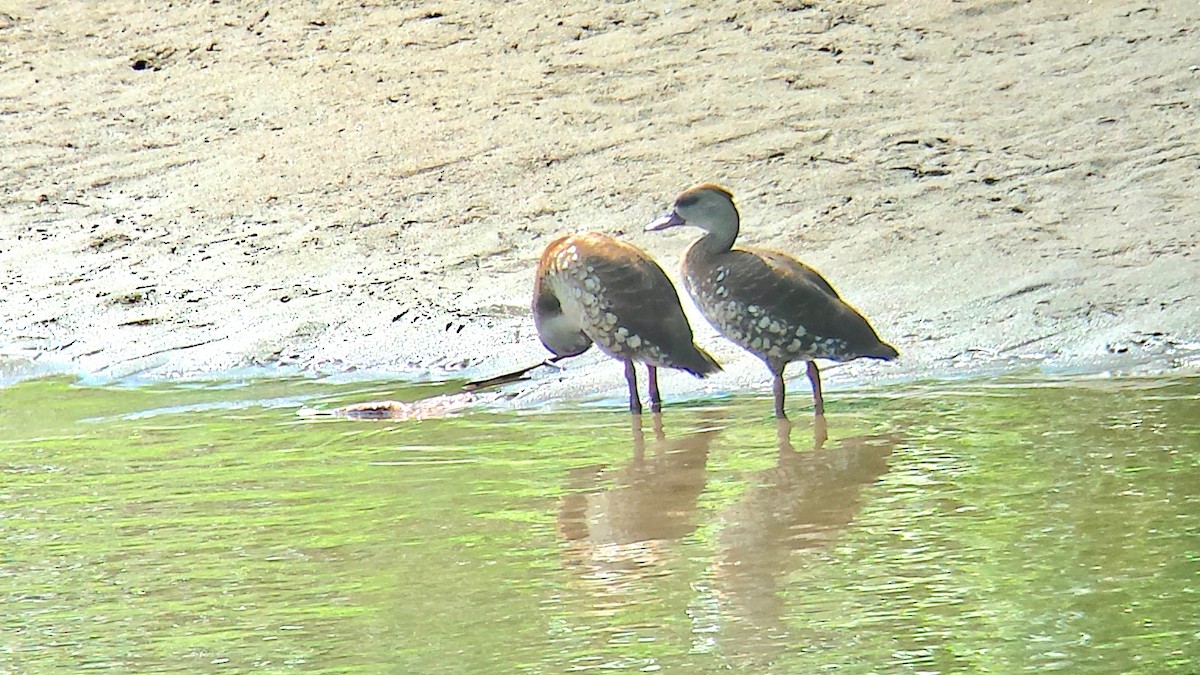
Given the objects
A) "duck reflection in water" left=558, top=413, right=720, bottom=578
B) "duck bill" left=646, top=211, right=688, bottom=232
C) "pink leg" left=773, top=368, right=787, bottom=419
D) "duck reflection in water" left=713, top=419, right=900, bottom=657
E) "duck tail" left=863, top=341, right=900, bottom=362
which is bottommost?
"duck reflection in water" left=713, top=419, right=900, bottom=657

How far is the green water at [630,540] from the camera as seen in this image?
158 inches

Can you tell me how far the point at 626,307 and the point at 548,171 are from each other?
3.66 m

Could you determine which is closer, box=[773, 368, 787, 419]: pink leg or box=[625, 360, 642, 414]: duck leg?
box=[773, 368, 787, 419]: pink leg

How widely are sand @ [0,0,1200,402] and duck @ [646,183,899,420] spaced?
0.68m

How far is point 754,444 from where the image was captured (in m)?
6.45

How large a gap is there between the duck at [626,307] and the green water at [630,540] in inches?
8.7

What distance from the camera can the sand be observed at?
8617 millimetres

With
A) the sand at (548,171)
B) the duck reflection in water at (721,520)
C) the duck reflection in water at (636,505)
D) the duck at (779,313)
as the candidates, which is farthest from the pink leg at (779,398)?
the sand at (548,171)

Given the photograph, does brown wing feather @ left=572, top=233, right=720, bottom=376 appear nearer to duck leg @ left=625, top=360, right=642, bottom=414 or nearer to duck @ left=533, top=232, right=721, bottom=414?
duck @ left=533, top=232, right=721, bottom=414

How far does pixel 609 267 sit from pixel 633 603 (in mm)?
3069

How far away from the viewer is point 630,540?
5.09m

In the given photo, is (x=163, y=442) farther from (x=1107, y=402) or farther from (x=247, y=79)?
(x=247, y=79)

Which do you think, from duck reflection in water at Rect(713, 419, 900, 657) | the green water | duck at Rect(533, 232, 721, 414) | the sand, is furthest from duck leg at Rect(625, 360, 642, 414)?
duck reflection in water at Rect(713, 419, 900, 657)

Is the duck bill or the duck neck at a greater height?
the duck bill
